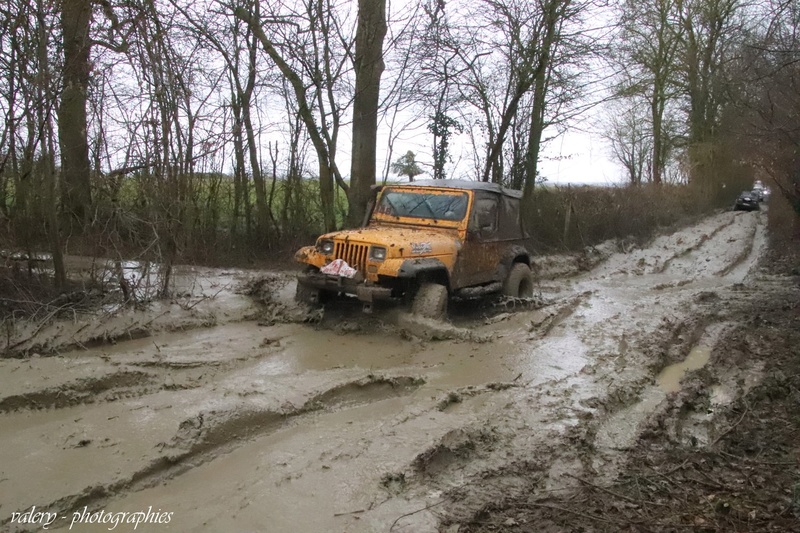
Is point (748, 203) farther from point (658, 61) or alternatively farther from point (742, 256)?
point (742, 256)

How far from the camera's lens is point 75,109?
25.8 feet

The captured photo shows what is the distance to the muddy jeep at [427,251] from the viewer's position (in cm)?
697

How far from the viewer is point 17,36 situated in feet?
22.3

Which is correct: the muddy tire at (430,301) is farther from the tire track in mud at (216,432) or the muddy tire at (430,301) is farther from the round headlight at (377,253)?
the tire track in mud at (216,432)

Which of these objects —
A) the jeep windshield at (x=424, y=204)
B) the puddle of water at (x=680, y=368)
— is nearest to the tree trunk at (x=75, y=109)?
the jeep windshield at (x=424, y=204)

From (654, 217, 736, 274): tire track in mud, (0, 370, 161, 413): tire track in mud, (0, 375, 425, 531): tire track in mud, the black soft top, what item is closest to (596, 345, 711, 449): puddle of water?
(0, 375, 425, 531): tire track in mud

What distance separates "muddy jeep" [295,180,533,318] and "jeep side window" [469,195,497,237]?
0.01 meters

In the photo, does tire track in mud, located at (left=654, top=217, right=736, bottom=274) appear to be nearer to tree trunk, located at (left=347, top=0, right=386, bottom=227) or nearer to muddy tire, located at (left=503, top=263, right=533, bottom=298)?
muddy tire, located at (left=503, top=263, right=533, bottom=298)

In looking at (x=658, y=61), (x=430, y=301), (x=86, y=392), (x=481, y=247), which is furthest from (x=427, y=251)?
(x=658, y=61)

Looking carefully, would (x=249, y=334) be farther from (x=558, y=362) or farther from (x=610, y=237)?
(x=610, y=237)

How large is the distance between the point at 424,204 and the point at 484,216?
83cm

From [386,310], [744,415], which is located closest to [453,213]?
[386,310]

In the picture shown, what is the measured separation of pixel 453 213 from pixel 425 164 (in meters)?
8.40

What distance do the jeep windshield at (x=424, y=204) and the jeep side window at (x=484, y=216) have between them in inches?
6.4
